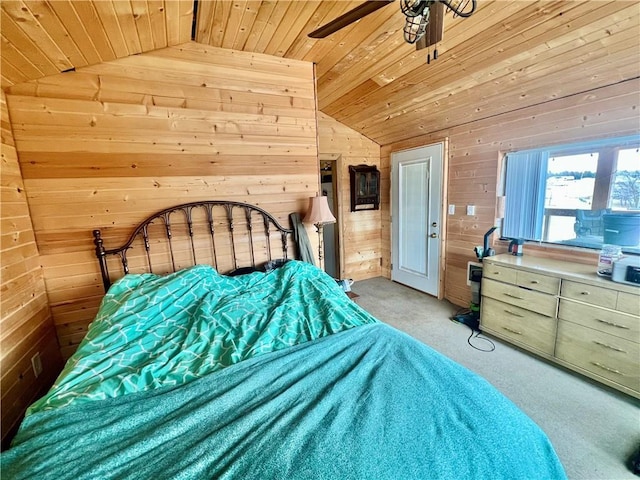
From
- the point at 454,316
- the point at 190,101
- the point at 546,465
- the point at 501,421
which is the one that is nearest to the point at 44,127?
the point at 190,101

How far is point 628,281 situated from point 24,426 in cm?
318

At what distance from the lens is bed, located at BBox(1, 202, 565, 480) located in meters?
0.75

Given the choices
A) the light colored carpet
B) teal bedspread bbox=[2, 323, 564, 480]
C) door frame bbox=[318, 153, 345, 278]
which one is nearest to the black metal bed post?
teal bedspread bbox=[2, 323, 564, 480]

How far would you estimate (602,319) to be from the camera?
1928 millimetres

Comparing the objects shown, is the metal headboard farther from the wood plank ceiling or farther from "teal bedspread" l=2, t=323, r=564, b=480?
"teal bedspread" l=2, t=323, r=564, b=480

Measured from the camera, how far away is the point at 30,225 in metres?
1.81

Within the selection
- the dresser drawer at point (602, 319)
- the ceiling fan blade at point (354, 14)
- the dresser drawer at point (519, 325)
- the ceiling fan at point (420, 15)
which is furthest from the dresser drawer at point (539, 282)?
the ceiling fan blade at point (354, 14)

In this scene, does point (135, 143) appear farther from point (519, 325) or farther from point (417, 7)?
point (519, 325)

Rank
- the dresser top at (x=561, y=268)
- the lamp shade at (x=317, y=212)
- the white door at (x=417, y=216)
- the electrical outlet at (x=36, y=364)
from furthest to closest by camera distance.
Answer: the white door at (x=417, y=216), the lamp shade at (x=317, y=212), the dresser top at (x=561, y=268), the electrical outlet at (x=36, y=364)

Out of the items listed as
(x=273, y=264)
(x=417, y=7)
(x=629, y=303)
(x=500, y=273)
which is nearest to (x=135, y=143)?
(x=273, y=264)

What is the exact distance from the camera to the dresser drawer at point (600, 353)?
182 cm

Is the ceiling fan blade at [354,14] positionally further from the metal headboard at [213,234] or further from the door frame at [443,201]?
the door frame at [443,201]

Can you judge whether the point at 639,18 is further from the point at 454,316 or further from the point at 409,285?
the point at 409,285

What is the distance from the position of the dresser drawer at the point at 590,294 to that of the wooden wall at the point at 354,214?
8.75ft
